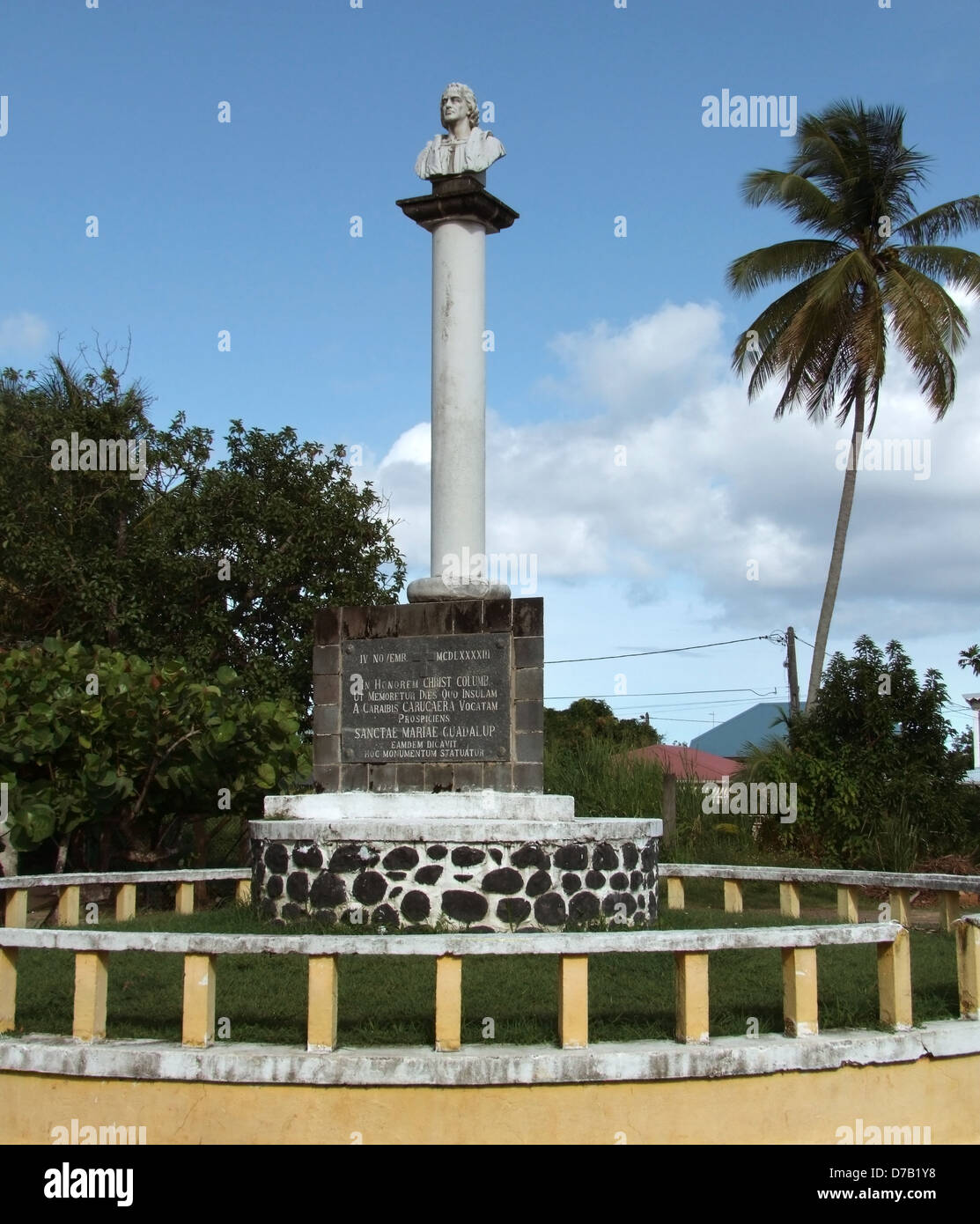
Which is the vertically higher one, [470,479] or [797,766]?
[470,479]

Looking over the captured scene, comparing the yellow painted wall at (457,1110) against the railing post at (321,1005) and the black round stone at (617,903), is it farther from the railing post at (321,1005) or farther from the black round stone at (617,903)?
the black round stone at (617,903)

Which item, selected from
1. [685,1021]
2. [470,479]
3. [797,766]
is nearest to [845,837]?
[797,766]

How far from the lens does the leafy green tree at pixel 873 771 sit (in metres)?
17.3

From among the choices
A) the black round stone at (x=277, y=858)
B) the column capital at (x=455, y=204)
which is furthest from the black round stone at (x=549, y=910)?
the column capital at (x=455, y=204)

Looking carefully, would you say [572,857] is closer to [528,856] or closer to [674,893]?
[528,856]

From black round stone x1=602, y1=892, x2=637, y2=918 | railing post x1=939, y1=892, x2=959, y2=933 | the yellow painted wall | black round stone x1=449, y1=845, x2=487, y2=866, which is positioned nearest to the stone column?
black round stone x1=449, y1=845, x2=487, y2=866

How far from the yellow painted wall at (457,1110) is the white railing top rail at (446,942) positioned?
1.86 feet

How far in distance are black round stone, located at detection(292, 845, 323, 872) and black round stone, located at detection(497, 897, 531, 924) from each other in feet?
4.43

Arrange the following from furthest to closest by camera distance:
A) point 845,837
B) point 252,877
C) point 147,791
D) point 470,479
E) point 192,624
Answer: point 192,624 → point 845,837 → point 147,791 → point 470,479 → point 252,877

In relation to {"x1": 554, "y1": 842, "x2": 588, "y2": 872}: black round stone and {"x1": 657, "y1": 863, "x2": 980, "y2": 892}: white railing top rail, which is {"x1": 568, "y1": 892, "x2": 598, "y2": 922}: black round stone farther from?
{"x1": 657, "y1": 863, "x2": 980, "y2": 892}: white railing top rail

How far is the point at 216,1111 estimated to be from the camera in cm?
566

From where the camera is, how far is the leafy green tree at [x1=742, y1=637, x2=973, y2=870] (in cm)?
1727
